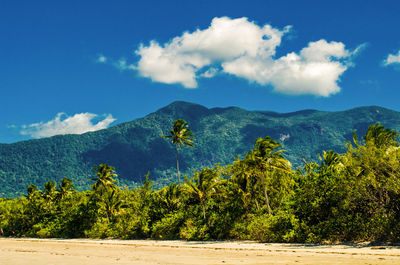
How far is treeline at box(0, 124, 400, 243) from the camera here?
21.6 m

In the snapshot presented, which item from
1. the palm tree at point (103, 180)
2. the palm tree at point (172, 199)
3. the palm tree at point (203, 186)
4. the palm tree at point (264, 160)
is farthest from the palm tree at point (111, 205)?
the palm tree at point (264, 160)

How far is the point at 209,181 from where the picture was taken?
35469mm

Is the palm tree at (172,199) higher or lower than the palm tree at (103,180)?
lower

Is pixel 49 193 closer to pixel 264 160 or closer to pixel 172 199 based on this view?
pixel 172 199

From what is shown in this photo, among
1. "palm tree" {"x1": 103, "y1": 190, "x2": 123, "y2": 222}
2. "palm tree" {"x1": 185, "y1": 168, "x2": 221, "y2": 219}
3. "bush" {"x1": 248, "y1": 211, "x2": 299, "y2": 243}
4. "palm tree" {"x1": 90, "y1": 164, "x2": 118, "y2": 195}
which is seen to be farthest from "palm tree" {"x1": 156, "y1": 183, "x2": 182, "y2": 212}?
"palm tree" {"x1": 90, "y1": 164, "x2": 118, "y2": 195}

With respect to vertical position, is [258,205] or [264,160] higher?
[264,160]

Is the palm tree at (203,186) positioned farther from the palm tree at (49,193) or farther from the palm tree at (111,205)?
the palm tree at (49,193)

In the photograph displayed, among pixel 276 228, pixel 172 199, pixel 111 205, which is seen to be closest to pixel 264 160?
pixel 276 228

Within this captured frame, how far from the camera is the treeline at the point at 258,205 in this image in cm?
2164

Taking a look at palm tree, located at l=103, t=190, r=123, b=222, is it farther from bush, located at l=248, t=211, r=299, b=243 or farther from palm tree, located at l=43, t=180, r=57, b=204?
bush, located at l=248, t=211, r=299, b=243

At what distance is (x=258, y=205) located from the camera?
34.5 metres

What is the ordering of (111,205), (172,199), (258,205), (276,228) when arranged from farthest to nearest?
(111,205)
(172,199)
(258,205)
(276,228)

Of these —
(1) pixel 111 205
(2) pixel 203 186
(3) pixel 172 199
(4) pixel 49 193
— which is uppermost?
(2) pixel 203 186

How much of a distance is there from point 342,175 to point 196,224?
1592cm
